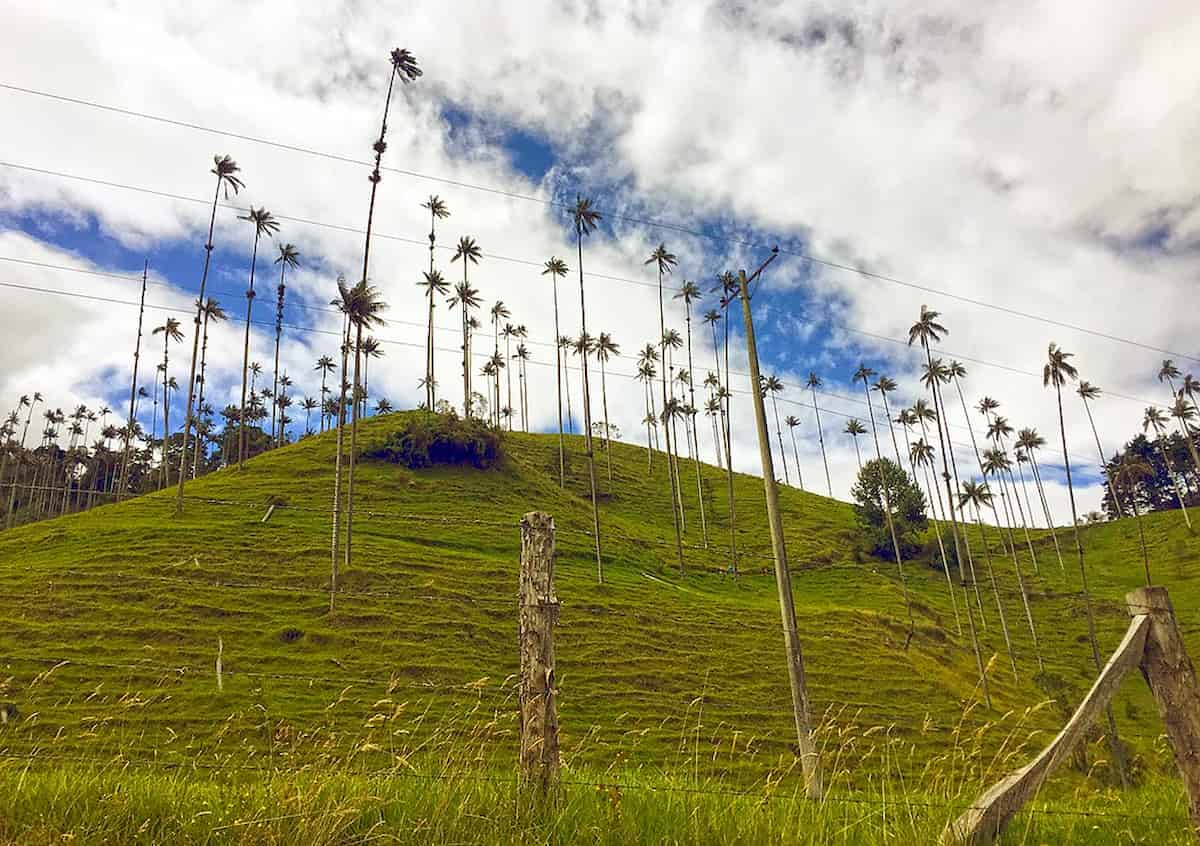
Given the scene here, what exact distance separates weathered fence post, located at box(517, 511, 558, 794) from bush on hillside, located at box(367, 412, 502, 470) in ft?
224

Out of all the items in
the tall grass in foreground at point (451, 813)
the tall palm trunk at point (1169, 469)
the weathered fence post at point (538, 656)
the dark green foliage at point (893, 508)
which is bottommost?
the tall grass in foreground at point (451, 813)

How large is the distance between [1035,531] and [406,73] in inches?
5045

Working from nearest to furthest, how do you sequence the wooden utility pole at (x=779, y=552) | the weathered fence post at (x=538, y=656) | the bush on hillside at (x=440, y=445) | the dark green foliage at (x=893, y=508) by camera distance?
the weathered fence post at (x=538, y=656) → the wooden utility pole at (x=779, y=552) → the bush on hillside at (x=440, y=445) → the dark green foliage at (x=893, y=508)

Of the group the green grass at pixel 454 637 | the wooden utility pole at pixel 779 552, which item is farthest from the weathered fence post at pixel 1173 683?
the wooden utility pole at pixel 779 552

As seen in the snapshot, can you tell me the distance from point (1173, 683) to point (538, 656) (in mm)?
4221

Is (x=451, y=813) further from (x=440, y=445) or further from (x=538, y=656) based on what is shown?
(x=440, y=445)

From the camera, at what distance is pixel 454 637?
1436 inches

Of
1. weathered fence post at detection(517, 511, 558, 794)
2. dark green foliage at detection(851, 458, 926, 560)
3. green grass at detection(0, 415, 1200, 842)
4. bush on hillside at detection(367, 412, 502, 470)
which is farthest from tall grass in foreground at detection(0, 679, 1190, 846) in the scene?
dark green foliage at detection(851, 458, 926, 560)

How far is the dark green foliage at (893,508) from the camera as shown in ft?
274

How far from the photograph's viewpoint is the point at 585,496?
88188mm

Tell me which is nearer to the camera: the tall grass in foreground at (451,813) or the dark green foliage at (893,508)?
the tall grass in foreground at (451,813)

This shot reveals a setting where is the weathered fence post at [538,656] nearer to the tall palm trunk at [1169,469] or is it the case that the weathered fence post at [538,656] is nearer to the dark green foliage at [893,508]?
the dark green foliage at [893,508]

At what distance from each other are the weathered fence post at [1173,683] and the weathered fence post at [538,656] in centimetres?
383

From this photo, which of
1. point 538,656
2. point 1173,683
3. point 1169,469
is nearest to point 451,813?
point 538,656
